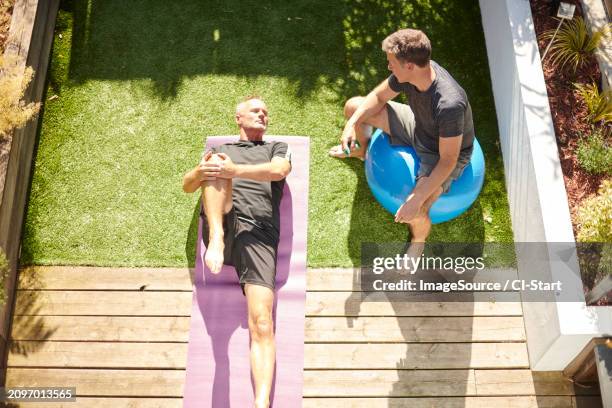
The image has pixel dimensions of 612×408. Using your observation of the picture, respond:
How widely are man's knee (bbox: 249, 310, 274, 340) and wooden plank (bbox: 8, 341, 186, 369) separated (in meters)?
0.69

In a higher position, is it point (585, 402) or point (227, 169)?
point (227, 169)

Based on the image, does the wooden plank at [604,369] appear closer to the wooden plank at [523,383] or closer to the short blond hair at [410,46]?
the wooden plank at [523,383]

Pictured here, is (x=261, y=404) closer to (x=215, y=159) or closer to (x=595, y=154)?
(x=215, y=159)

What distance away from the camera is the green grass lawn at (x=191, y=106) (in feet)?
15.1

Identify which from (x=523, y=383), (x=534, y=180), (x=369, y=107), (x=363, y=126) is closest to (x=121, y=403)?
(x=363, y=126)

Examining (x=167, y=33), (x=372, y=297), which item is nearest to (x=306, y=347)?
(x=372, y=297)

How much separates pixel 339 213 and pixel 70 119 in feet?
8.64

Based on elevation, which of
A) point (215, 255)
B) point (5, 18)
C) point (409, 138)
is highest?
point (5, 18)

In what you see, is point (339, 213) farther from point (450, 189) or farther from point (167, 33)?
point (167, 33)

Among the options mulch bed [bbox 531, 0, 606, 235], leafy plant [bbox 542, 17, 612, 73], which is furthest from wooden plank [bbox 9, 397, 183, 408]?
leafy plant [bbox 542, 17, 612, 73]

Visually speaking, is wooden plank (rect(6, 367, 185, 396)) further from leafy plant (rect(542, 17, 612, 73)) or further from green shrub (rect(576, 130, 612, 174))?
leafy plant (rect(542, 17, 612, 73))

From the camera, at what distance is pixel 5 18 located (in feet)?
16.3

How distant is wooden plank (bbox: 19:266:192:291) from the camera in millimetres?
4410

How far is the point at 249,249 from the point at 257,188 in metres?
0.49
